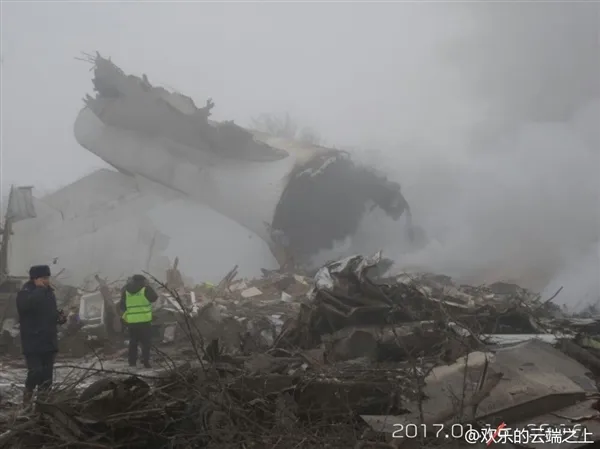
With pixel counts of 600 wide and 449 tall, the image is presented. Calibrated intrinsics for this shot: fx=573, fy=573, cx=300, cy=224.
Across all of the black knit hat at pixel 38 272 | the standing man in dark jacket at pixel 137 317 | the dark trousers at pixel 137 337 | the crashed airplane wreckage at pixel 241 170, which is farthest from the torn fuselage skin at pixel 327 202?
the black knit hat at pixel 38 272

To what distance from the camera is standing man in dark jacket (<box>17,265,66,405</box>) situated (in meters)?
5.05

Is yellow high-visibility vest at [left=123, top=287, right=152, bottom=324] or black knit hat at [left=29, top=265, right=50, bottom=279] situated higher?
black knit hat at [left=29, top=265, right=50, bottom=279]

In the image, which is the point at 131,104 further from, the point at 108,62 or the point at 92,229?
the point at 92,229

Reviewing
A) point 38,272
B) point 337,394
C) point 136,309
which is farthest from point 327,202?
point 337,394

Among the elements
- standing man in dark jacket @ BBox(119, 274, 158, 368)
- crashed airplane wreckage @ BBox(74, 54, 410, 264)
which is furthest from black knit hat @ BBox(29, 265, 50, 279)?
crashed airplane wreckage @ BBox(74, 54, 410, 264)

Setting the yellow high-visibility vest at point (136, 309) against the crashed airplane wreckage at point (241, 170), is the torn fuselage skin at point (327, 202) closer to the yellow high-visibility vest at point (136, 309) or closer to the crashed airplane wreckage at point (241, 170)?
the crashed airplane wreckage at point (241, 170)

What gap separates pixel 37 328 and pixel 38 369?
0.36m

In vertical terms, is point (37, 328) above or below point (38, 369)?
above

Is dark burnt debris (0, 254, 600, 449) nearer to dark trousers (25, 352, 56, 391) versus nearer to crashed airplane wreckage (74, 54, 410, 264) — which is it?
dark trousers (25, 352, 56, 391)

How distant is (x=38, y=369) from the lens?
5.04 meters

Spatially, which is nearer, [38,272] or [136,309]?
[38,272]

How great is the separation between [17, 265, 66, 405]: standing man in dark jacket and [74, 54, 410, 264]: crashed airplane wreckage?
31.8 feet

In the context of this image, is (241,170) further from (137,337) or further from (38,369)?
(38,369)

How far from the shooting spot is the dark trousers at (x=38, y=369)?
4984 mm
